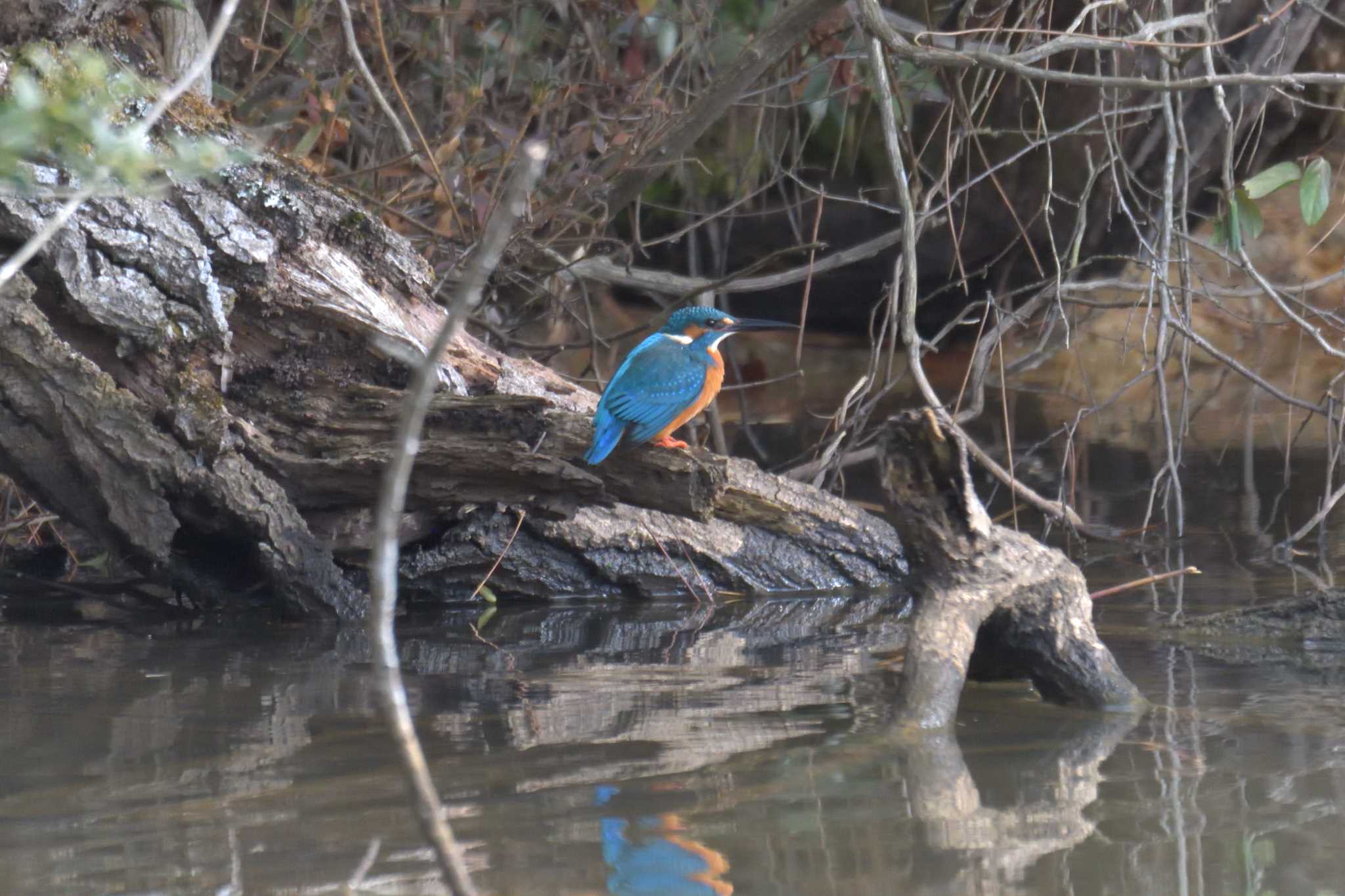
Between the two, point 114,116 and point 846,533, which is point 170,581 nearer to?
point 114,116

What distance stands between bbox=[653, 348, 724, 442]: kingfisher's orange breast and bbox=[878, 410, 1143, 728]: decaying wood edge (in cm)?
139

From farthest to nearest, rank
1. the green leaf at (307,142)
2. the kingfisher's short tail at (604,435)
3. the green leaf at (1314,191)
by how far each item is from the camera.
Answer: the green leaf at (307,142)
the green leaf at (1314,191)
the kingfisher's short tail at (604,435)

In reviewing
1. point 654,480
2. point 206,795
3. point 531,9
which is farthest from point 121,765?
point 531,9

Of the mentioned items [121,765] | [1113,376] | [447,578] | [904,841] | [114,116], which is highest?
[1113,376]

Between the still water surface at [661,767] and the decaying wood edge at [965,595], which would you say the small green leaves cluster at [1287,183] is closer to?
the still water surface at [661,767]

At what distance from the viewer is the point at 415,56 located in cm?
551

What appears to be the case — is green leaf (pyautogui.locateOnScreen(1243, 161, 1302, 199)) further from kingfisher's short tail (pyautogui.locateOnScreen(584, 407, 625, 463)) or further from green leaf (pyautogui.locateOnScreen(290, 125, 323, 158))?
green leaf (pyautogui.locateOnScreen(290, 125, 323, 158))

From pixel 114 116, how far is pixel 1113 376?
648cm

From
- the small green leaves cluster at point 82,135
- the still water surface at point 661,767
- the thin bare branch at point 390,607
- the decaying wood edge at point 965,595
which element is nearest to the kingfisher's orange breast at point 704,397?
the still water surface at point 661,767

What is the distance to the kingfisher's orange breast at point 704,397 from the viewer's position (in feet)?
13.0

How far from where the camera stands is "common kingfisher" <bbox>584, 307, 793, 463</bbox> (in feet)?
12.0

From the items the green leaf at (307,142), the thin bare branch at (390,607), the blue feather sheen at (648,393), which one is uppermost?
the green leaf at (307,142)

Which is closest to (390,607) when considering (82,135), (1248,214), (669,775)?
(82,135)

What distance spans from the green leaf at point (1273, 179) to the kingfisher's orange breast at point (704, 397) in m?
1.53
